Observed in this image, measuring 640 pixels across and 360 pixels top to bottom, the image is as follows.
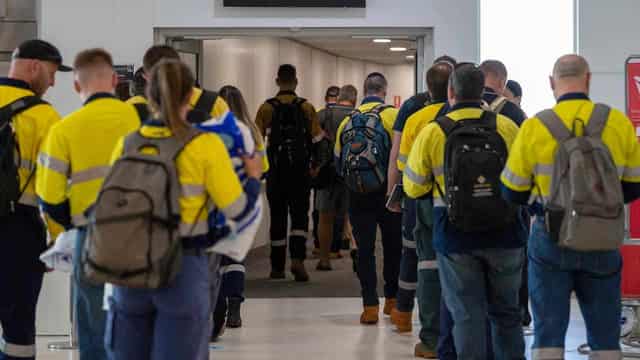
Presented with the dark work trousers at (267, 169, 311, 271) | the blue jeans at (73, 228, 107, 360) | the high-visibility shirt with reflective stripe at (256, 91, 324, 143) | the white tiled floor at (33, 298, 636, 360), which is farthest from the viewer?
the dark work trousers at (267, 169, 311, 271)

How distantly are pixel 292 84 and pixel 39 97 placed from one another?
4.75m

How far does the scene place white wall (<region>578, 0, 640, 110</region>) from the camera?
28.3 ft

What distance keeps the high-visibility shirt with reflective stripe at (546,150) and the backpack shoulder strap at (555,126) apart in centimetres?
2

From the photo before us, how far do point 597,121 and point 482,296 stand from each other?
3.06 feet

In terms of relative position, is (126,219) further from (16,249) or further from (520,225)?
(520,225)

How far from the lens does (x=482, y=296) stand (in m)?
5.05

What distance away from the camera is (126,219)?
3.65 metres

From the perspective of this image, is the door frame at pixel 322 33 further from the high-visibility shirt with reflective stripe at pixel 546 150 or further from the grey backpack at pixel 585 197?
the grey backpack at pixel 585 197

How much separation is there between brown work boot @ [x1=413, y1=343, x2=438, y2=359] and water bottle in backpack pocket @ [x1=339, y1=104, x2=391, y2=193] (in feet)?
3.84

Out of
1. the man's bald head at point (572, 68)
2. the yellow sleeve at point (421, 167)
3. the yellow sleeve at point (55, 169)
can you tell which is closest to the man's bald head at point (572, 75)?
the man's bald head at point (572, 68)

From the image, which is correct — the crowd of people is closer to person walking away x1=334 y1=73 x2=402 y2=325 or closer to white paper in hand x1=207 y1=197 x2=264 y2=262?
white paper in hand x1=207 y1=197 x2=264 y2=262

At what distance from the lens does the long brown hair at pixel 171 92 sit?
3.80 meters

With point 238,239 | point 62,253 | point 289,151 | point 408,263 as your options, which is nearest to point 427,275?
point 408,263

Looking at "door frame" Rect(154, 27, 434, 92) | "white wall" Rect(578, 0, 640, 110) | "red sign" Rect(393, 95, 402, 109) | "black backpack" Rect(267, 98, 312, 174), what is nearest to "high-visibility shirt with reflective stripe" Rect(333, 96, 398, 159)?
"door frame" Rect(154, 27, 434, 92)
